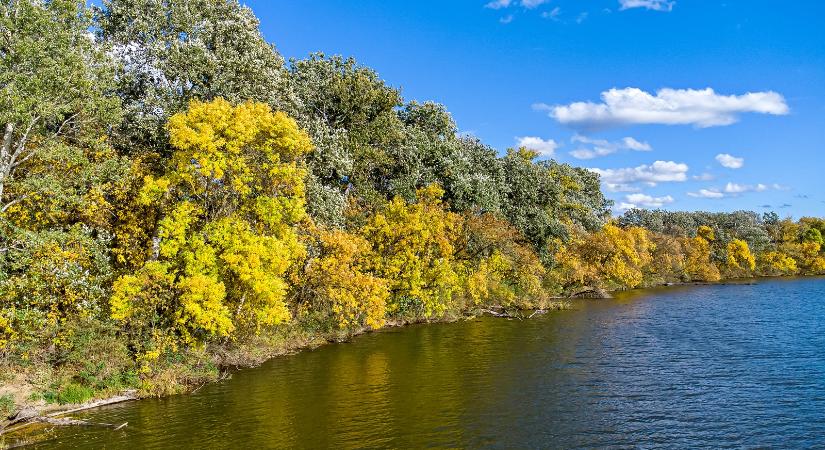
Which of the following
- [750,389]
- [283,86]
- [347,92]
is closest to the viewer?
[750,389]

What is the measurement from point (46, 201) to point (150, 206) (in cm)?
609

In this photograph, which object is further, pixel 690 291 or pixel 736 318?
pixel 690 291

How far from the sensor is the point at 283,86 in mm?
43500

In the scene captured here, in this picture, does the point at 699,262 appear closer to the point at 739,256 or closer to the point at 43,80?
the point at 739,256

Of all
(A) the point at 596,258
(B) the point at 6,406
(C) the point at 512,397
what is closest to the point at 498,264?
(A) the point at 596,258

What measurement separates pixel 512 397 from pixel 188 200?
914 inches

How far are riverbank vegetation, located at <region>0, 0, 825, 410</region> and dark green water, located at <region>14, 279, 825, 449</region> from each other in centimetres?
362

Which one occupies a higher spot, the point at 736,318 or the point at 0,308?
the point at 0,308

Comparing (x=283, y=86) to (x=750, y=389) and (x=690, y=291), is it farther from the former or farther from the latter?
(x=690, y=291)

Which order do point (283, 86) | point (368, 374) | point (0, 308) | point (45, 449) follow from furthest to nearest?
point (283, 86)
point (368, 374)
point (0, 308)
point (45, 449)

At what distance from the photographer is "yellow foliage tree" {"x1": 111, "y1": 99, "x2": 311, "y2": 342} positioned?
102 feet

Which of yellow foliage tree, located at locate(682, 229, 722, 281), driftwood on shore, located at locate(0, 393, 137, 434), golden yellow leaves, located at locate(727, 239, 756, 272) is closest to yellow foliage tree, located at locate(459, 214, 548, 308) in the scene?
driftwood on shore, located at locate(0, 393, 137, 434)

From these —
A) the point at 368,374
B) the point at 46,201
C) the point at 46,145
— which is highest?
the point at 46,145

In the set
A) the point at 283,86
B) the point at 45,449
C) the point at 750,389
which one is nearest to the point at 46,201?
the point at 45,449
